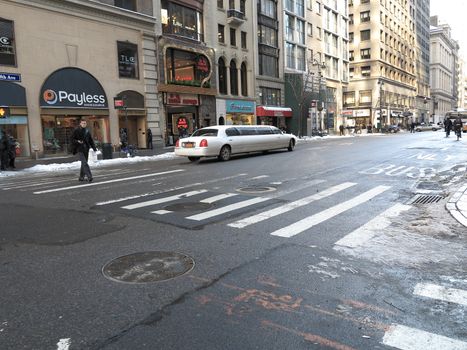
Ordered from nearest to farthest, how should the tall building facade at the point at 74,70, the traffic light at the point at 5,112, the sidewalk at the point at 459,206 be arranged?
the sidewalk at the point at 459,206 < the traffic light at the point at 5,112 < the tall building facade at the point at 74,70

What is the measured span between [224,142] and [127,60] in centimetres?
1396

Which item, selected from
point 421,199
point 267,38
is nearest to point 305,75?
point 267,38

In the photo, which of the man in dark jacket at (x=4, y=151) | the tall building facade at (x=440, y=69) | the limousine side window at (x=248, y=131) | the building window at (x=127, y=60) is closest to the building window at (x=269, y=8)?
the building window at (x=127, y=60)

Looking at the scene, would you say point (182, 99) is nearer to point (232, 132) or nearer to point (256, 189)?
point (232, 132)

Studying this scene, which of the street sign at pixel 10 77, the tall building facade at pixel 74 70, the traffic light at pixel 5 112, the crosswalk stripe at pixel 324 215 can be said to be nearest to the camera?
the crosswalk stripe at pixel 324 215

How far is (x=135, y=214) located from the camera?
7.69 meters

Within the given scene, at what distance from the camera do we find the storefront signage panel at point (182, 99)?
107ft

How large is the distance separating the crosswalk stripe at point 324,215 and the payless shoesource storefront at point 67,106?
18.9 metres

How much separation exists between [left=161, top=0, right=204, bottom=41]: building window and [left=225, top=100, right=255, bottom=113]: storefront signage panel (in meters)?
6.42

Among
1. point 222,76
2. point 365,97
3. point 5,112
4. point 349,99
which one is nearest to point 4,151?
point 5,112

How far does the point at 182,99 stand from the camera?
33844 millimetres

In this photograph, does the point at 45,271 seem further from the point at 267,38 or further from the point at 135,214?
the point at 267,38

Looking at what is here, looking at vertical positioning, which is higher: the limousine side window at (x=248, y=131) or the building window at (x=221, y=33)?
the building window at (x=221, y=33)

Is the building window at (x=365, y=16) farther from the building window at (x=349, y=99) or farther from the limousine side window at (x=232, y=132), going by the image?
the limousine side window at (x=232, y=132)
